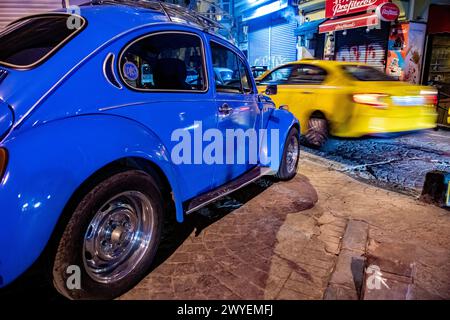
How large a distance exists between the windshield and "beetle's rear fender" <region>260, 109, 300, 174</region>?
8.93 feet

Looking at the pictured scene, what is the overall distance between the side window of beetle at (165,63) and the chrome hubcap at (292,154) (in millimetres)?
2214

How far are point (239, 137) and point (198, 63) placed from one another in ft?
3.02

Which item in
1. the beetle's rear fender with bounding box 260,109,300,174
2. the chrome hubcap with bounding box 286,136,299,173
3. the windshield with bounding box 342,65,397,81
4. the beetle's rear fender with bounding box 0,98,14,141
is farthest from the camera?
the windshield with bounding box 342,65,397,81

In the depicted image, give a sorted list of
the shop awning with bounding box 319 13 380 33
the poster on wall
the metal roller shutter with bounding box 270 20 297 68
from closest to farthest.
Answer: the poster on wall, the shop awning with bounding box 319 13 380 33, the metal roller shutter with bounding box 270 20 297 68

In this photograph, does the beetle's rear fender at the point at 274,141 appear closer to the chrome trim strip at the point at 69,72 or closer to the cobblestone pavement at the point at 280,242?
the cobblestone pavement at the point at 280,242

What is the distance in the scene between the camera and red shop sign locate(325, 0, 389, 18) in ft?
38.6

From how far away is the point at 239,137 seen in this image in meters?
3.59

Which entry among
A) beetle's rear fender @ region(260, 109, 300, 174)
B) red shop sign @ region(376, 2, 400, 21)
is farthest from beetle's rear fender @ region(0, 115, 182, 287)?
red shop sign @ region(376, 2, 400, 21)

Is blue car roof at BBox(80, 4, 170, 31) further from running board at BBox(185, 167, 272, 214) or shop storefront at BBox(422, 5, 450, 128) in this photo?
shop storefront at BBox(422, 5, 450, 128)

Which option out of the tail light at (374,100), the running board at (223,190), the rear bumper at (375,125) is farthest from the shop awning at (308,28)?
the running board at (223,190)

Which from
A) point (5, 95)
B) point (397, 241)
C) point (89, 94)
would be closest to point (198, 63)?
point (89, 94)

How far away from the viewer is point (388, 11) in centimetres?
1098

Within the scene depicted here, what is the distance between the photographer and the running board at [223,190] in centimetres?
287
